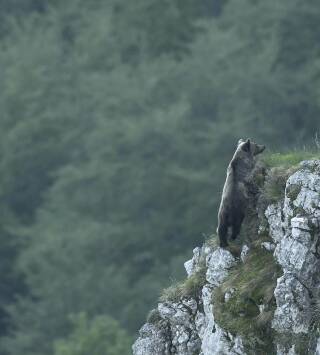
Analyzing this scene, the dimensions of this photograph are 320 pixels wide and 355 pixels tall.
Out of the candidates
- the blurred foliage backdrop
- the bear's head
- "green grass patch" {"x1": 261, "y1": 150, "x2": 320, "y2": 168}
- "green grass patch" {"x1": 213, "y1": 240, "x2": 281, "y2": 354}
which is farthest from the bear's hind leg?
the blurred foliage backdrop

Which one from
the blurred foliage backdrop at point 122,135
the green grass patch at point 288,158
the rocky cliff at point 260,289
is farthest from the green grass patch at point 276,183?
the blurred foliage backdrop at point 122,135

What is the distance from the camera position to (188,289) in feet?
66.2

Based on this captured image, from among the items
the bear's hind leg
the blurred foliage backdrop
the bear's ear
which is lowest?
the bear's hind leg

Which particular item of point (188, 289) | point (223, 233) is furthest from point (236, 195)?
point (188, 289)

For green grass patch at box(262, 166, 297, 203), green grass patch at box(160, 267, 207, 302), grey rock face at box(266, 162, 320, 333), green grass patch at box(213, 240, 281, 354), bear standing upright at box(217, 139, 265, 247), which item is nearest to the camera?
grey rock face at box(266, 162, 320, 333)

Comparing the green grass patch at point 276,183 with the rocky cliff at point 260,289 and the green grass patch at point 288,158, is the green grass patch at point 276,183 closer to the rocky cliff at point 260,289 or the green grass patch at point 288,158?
the rocky cliff at point 260,289

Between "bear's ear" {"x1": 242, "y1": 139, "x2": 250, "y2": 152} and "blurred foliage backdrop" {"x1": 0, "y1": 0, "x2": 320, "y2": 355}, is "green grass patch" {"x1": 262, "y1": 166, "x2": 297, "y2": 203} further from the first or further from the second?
"blurred foliage backdrop" {"x1": 0, "y1": 0, "x2": 320, "y2": 355}

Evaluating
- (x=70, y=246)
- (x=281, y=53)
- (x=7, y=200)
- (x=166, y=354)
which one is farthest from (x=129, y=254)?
(x=166, y=354)

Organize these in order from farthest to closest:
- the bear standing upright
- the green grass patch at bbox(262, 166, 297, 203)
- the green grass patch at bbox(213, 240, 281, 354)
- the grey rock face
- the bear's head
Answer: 1. the bear's head
2. the bear standing upright
3. the green grass patch at bbox(262, 166, 297, 203)
4. the green grass patch at bbox(213, 240, 281, 354)
5. the grey rock face

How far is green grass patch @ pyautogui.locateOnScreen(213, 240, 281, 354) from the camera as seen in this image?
1842 centimetres

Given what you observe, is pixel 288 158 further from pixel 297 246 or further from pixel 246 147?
pixel 297 246

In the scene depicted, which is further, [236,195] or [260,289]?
[236,195]

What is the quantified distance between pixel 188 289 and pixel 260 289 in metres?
1.49

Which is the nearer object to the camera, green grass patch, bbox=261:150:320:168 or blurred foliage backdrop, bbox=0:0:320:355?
green grass patch, bbox=261:150:320:168
